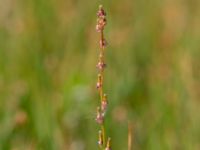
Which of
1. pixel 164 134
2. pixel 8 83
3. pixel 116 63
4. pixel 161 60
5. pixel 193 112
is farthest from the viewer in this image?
pixel 161 60

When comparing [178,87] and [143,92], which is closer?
[178,87]

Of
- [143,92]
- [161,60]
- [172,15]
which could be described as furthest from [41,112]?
[172,15]

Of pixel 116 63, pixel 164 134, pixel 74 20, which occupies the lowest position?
pixel 164 134

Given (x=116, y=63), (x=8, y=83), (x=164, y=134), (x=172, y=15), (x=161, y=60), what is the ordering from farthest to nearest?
(x=172, y=15) → (x=161, y=60) → (x=116, y=63) → (x=8, y=83) → (x=164, y=134)

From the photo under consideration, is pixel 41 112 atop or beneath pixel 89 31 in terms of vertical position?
beneath

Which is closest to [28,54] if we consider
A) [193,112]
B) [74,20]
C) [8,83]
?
[8,83]

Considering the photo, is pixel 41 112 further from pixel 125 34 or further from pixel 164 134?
pixel 125 34
